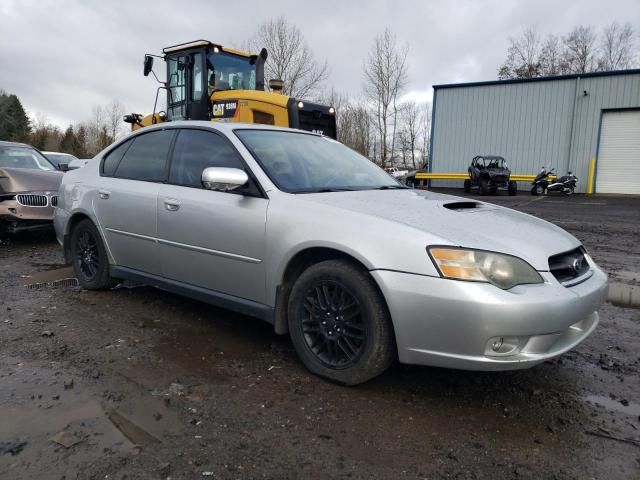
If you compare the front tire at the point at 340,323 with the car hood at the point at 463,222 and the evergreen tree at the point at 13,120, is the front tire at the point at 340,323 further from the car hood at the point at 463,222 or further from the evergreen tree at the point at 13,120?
the evergreen tree at the point at 13,120

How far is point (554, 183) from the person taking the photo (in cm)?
2147

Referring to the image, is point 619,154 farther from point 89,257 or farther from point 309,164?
point 89,257

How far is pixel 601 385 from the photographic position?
9.64 feet

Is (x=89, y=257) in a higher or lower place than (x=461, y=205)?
lower

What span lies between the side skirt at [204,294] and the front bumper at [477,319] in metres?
0.94

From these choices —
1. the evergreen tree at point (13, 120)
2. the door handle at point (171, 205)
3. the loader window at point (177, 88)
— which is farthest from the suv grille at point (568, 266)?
the evergreen tree at point (13, 120)

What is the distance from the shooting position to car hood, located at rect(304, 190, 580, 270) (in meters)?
2.58

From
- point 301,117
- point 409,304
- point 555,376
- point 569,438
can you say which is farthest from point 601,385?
point 301,117

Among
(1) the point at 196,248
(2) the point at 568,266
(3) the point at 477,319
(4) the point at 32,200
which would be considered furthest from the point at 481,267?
(4) the point at 32,200

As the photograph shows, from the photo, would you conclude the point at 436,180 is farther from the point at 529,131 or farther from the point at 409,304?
the point at 409,304

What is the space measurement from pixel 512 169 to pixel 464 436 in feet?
80.1

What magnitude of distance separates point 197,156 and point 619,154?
24350 millimetres

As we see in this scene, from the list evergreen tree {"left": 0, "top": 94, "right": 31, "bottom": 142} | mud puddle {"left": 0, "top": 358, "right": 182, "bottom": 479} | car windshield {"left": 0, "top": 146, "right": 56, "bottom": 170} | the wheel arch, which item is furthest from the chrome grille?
evergreen tree {"left": 0, "top": 94, "right": 31, "bottom": 142}

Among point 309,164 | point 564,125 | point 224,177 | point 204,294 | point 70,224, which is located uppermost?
point 564,125
